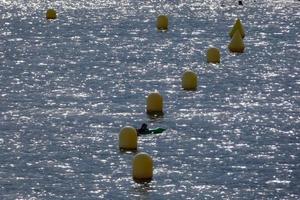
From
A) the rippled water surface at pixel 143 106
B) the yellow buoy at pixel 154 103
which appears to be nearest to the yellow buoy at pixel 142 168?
the rippled water surface at pixel 143 106

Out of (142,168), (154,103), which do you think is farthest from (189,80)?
(142,168)

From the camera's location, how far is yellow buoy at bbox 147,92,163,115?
3272cm

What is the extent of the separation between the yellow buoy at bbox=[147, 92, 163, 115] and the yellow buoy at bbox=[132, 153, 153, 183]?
6.65m

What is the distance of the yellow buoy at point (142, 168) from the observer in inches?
1022

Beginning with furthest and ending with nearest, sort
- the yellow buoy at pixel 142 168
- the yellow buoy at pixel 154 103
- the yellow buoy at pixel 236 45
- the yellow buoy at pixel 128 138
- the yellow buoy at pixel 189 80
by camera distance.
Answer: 1. the yellow buoy at pixel 236 45
2. the yellow buoy at pixel 189 80
3. the yellow buoy at pixel 154 103
4. the yellow buoy at pixel 128 138
5. the yellow buoy at pixel 142 168

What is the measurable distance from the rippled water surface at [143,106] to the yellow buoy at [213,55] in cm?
26

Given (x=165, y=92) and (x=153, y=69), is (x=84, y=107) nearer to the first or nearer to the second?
(x=165, y=92)

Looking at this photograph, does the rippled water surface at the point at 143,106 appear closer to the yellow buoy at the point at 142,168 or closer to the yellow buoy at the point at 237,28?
the yellow buoy at the point at 142,168

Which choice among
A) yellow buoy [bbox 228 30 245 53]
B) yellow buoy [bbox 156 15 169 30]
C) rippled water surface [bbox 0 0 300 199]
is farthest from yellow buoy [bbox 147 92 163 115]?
yellow buoy [bbox 156 15 169 30]

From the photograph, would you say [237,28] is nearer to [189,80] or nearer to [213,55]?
[213,55]

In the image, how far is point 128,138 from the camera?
28641 mm

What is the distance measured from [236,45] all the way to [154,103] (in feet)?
35.6

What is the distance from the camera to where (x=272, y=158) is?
28078 millimetres

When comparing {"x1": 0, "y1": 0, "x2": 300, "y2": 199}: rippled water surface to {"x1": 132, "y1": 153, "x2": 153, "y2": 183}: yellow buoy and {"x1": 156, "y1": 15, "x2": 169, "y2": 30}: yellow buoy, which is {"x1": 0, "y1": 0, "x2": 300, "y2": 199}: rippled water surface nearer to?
{"x1": 132, "y1": 153, "x2": 153, "y2": 183}: yellow buoy
